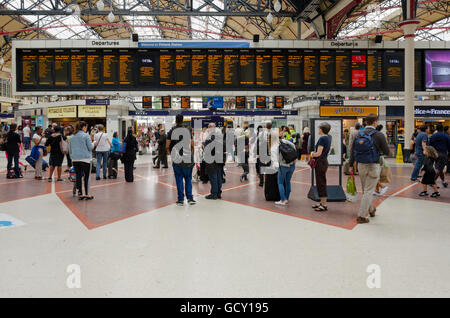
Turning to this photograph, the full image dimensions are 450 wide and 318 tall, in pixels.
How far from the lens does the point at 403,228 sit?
4.91m

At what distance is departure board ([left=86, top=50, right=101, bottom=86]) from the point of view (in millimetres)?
15164

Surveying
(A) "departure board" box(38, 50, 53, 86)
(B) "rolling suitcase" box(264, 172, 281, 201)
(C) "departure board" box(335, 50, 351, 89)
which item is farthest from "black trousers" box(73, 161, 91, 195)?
(C) "departure board" box(335, 50, 351, 89)

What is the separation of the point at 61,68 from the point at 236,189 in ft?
37.2

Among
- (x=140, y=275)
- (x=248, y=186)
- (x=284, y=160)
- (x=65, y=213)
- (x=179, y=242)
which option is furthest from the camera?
(x=248, y=186)

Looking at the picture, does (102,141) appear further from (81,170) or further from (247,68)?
(247,68)

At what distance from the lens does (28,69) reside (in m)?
15.2

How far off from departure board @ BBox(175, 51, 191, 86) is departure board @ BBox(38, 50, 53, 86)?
18.9 feet

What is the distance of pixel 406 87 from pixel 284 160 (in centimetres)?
1051

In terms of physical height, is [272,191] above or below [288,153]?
A: below

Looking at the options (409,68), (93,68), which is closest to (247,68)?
(409,68)

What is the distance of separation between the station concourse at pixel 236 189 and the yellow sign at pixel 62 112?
16cm

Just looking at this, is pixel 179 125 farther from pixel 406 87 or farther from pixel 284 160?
pixel 406 87

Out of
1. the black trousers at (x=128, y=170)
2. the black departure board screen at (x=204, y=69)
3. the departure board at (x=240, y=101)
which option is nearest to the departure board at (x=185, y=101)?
the black departure board screen at (x=204, y=69)
